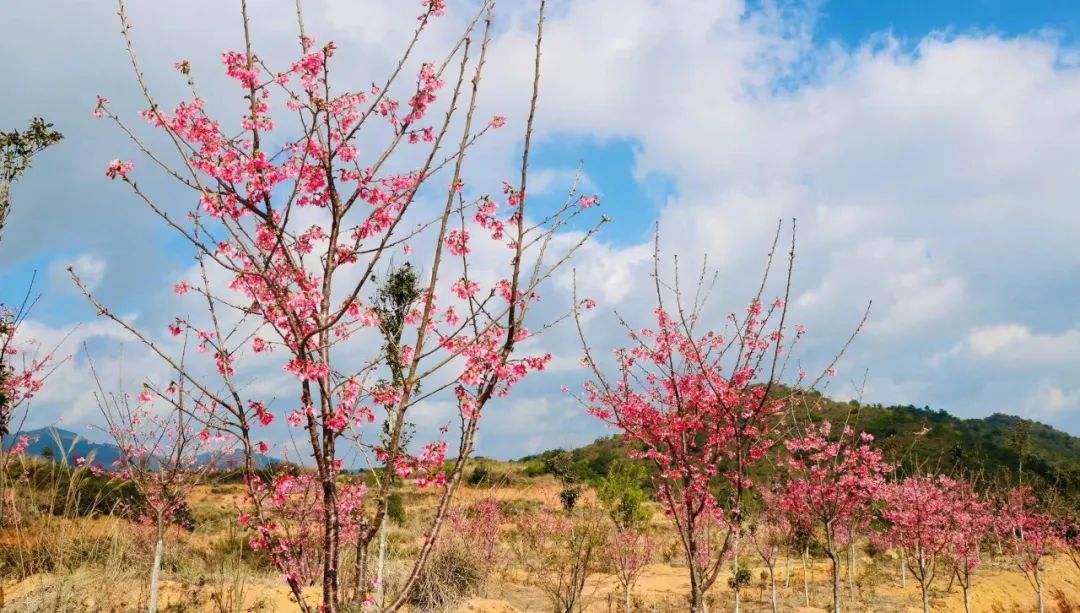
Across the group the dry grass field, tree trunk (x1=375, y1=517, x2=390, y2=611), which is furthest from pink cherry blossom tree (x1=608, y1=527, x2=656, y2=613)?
tree trunk (x1=375, y1=517, x2=390, y2=611)

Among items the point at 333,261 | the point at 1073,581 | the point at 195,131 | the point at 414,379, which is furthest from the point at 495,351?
the point at 1073,581

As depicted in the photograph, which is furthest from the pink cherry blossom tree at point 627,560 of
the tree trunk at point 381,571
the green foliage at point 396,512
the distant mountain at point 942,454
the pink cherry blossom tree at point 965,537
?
the distant mountain at point 942,454

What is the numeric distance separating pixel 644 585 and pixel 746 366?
1455cm

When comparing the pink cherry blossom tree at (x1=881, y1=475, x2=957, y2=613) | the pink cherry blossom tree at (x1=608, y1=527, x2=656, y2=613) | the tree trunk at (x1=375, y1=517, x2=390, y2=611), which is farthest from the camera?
the pink cherry blossom tree at (x1=881, y1=475, x2=957, y2=613)

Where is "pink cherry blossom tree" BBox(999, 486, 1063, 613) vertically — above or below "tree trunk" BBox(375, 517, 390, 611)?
below

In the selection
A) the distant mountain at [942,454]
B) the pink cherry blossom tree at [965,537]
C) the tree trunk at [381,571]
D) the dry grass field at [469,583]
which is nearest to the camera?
the tree trunk at [381,571]

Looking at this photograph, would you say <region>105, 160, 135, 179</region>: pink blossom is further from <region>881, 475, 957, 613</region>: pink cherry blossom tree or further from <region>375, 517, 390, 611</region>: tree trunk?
<region>881, 475, 957, 613</region>: pink cherry blossom tree

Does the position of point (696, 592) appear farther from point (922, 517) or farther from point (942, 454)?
point (942, 454)

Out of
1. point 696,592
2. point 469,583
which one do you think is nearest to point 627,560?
point 469,583

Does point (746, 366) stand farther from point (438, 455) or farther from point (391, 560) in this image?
point (391, 560)

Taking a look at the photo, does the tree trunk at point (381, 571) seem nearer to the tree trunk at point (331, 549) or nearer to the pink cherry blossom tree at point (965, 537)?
the tree trunk at point (331, 549)

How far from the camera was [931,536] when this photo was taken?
17.4 meters

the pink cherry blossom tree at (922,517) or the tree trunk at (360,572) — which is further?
the pink cherry blossom tree at (922,517)

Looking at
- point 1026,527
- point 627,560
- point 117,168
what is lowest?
point 1026,527
